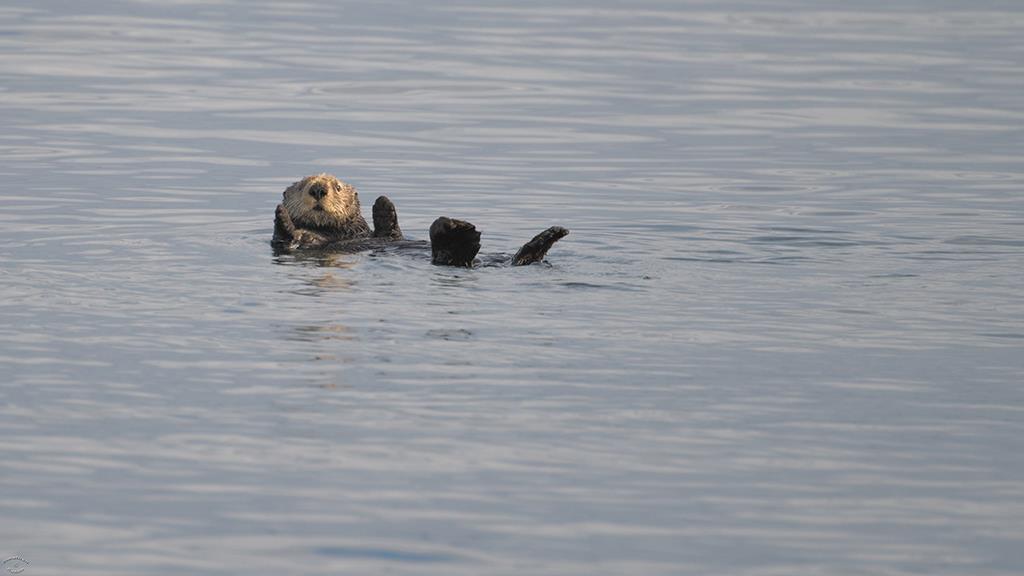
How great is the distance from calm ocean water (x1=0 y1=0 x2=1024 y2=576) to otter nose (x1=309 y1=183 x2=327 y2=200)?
498 mm

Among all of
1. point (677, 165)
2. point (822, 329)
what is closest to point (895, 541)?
point (822, 329)

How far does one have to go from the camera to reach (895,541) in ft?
17.3

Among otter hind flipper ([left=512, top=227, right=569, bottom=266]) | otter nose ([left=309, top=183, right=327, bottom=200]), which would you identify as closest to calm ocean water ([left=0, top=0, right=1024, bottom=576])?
otter hind flipper ([left=512, top=227, right=569, bottom=266])

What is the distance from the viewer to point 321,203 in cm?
1074

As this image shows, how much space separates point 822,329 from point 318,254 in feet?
10.7

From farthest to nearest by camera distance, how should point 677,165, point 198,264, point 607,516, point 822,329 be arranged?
point 677,165, point 198,264, point 822,329, point 607,516

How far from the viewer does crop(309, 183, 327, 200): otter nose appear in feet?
34.9

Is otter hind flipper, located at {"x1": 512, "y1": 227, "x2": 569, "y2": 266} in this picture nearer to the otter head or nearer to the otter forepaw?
the otter forepaw

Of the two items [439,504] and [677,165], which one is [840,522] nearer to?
[439,504]

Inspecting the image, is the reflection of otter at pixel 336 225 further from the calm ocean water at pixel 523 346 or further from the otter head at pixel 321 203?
the calm ocean water at pixel 523 346

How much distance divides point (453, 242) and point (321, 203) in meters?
1.87

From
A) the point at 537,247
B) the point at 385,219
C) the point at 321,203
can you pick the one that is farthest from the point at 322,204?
the point at 537,247

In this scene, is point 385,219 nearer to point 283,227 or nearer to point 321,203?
point 321,203

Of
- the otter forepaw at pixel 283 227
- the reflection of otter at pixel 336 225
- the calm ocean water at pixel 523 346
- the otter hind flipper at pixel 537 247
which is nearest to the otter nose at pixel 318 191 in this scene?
the reflection of otter at pixel 336 225
